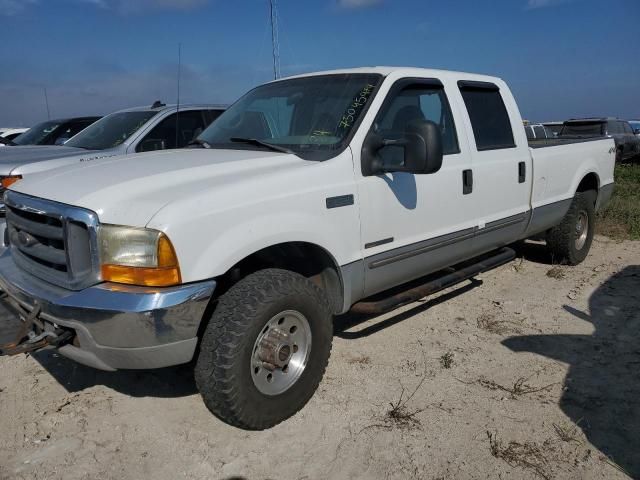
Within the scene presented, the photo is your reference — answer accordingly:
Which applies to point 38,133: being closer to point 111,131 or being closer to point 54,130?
point 54,130

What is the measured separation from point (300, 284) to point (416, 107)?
5.60 ft

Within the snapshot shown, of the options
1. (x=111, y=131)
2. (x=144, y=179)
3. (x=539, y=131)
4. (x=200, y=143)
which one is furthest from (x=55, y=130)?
(x=539, y=131)

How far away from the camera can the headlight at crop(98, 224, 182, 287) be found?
2438 mm

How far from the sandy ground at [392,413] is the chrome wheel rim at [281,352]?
0.84 feet

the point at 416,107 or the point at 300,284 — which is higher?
the point at 416,107

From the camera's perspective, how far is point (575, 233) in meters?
5.89

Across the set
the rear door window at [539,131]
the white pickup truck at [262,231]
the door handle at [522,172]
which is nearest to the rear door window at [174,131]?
the white pickup truck at [262,231]

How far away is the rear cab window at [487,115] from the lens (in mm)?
4340

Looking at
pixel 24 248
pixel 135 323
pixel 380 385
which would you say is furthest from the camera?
pixel 380 385

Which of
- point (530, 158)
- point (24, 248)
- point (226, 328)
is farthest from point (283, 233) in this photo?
point (530, 158)

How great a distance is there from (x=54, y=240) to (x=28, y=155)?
4150 millimetres

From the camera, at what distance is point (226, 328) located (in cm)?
265

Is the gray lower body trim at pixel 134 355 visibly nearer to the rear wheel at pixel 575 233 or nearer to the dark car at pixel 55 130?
the rear wheel at pixel 575 233

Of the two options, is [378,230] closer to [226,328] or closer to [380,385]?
[380,385]
